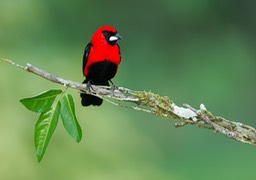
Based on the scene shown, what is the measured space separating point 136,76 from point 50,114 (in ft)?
17.8

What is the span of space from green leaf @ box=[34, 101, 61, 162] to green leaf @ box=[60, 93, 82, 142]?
0.02m

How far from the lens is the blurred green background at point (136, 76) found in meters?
5.18

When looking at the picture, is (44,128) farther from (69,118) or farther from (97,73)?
(97,73)

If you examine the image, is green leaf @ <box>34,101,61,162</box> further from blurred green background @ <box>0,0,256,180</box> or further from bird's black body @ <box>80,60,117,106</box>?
blurred green background @ <box>0,0,256,180</box>

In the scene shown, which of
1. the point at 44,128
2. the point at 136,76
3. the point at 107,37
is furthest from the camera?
the point at 136,76

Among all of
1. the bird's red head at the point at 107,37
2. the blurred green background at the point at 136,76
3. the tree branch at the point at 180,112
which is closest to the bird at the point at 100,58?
the bird's red head at the point at 107,37

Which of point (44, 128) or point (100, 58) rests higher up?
point (100, 58)

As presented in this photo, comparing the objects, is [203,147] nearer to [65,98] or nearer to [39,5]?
[39,5]

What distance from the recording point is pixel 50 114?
180 centimetres

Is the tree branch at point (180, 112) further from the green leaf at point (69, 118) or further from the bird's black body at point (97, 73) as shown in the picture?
the bird's black body at point (97, 73)

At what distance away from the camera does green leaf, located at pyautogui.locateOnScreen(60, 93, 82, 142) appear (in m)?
1.79

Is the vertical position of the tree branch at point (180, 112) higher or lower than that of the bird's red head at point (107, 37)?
lower

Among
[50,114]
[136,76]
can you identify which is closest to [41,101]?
[50,114]

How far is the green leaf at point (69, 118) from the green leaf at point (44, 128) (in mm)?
24
